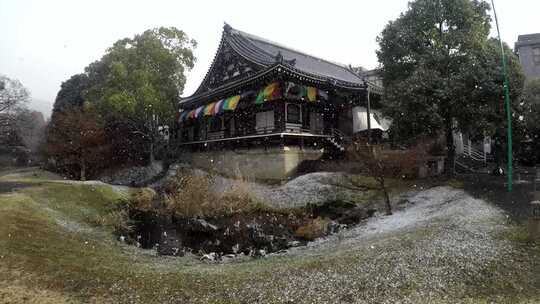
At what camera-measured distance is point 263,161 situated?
→ 20719 millimetres

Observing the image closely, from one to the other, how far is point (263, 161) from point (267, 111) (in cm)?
397

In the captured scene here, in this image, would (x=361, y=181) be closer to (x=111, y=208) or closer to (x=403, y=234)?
(x=403, y=234)

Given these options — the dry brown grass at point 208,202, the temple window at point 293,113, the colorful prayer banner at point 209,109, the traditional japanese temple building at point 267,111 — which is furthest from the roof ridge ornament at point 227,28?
the dry brown grass at point 208,202

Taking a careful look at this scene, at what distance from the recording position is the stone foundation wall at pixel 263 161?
64.4 feet

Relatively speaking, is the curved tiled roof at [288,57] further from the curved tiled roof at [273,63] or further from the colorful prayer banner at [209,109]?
the colorful prayer banner at [209,109]

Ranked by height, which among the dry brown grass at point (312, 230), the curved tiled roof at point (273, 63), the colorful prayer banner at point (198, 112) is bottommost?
the dry brown grass at point (312, 230)

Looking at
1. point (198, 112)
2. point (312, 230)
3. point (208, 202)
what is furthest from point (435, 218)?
point (198, 112)

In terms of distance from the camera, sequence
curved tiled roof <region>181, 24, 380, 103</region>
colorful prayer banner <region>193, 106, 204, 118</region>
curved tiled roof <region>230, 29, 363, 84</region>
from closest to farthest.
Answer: curved tiled roof <region>181, 24, 380, 103</region> < curved tiled roof <region>230, 29, 363, 84</region> < colorful prayer banner <region>193, 106, 204, 118</region>

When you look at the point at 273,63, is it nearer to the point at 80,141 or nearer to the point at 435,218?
the point at 435,218

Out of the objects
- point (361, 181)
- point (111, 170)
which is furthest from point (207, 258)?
point (111, 170)

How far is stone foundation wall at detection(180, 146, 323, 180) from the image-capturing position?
1962 centimetres

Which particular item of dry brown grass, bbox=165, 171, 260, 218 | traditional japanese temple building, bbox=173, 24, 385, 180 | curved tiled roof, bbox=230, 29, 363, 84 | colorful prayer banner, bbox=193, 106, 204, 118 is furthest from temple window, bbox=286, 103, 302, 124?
colorful prayer banner, bbox=193, 106, 204, 118

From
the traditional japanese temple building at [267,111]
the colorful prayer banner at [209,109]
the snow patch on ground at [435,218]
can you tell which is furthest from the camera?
the colorful prayer banner at [209,109]

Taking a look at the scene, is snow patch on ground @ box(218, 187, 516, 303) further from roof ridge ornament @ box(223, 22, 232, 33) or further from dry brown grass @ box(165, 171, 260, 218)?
roof ridge ornament @ box(223, 22, 232, 33)
